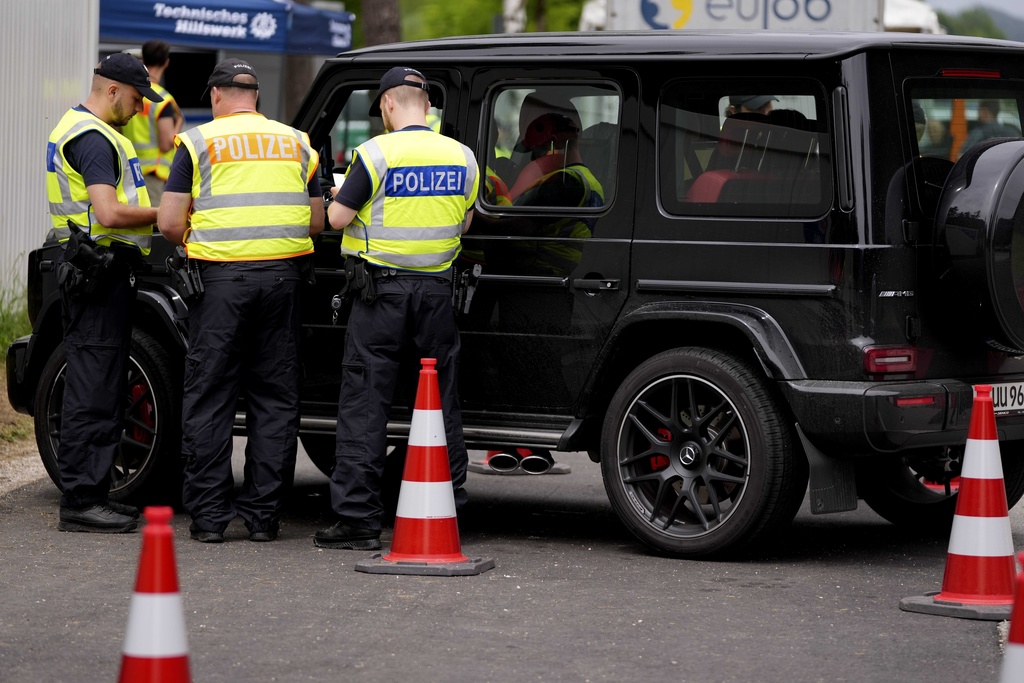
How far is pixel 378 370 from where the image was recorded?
670cm

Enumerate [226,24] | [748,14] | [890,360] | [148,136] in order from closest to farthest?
1. [890,360]
2. [148,136]
3. [748,14]
4. [226,24]

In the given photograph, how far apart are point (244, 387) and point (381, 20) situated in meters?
13.2

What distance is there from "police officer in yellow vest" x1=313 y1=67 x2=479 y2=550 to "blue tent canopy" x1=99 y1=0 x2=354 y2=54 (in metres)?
11.0

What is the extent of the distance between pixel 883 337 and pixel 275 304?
2.33 metres

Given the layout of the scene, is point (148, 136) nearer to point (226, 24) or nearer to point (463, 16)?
point (226, 24)

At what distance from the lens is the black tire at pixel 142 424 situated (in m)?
7.50

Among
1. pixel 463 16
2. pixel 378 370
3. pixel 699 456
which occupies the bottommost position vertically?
pixel 699 456

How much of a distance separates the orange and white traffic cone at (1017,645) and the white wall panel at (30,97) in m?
9.47

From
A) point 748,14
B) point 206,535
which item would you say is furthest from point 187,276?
point 748,14

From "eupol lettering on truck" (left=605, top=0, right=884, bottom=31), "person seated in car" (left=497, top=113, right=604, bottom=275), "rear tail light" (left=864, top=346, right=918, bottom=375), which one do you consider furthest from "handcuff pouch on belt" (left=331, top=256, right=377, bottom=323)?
"eupol lettering on truck" (left=605, top=0, right=884, bottom=31)

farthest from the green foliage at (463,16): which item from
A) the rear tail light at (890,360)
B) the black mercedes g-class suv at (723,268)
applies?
the rear tail light at (890,360)

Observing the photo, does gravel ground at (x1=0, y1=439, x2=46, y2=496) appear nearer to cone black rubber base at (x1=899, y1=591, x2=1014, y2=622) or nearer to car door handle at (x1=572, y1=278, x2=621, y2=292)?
car door handle at (x1=572, y1=278, x2=621, y2=292)

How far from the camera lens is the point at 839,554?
275 inches

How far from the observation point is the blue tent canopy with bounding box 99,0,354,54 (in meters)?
17.1
